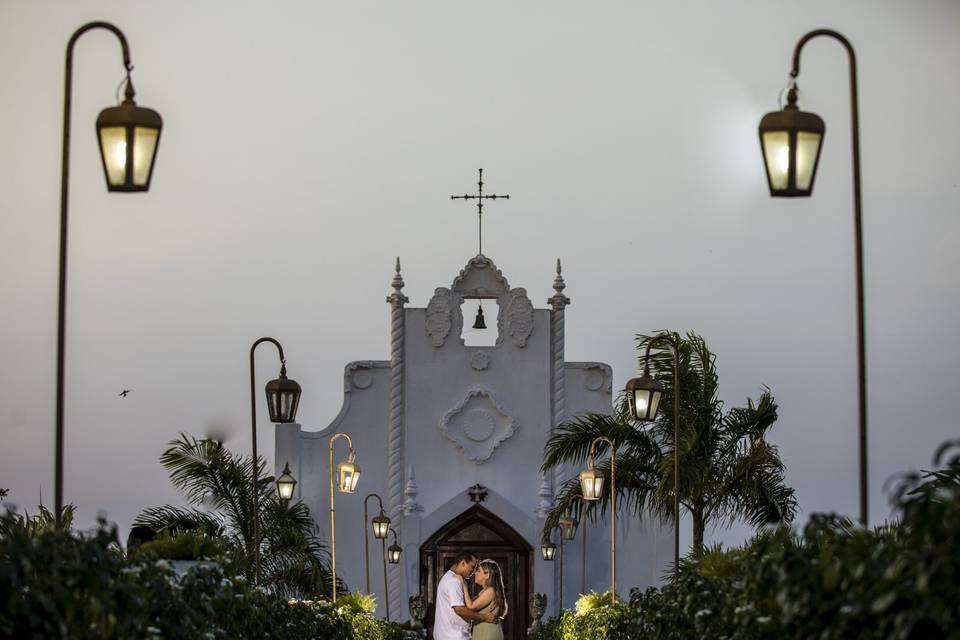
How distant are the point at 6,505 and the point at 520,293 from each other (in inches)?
1033

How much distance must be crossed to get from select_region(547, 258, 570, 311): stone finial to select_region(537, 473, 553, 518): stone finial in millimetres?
3565

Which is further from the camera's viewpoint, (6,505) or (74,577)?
(6,505)

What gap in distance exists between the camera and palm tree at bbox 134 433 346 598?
3045 centimetres

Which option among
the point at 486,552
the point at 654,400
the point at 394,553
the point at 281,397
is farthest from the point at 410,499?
the point at 654,400

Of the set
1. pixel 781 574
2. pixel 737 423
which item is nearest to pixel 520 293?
pixel 737 423

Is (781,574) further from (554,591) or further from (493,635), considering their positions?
(554,591)

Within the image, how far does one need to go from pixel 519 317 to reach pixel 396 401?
3.11m

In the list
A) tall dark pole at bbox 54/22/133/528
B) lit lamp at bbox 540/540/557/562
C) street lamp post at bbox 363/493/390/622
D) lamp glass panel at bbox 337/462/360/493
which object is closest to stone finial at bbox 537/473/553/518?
lit lamp at bbox 540/540/557/562

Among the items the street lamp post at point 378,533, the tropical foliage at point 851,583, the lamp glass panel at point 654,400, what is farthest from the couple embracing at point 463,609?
the street lamp post at point 378,533

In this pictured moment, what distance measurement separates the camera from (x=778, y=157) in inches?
425

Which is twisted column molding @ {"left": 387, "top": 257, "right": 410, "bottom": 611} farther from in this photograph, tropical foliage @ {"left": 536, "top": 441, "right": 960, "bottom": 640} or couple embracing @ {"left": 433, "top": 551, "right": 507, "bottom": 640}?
tropical foliage @ {"left": 536, "top": 441, "right": 960, "bottom": 640}

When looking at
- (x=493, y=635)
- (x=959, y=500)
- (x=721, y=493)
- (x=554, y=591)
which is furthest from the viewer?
(x=554, y=591)

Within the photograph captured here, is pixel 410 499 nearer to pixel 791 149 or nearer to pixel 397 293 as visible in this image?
pixel 397 293

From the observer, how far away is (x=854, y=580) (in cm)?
814
